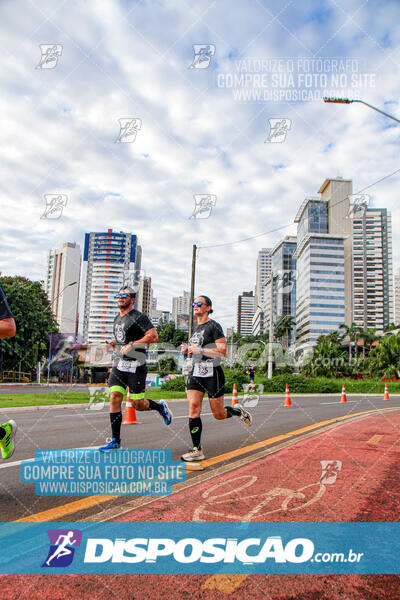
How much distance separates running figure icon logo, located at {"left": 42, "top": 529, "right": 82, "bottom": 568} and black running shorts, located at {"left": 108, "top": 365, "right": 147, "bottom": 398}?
2.45 metres

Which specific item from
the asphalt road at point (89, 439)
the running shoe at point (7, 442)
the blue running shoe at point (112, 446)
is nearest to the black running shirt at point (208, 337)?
the asphalt road at point (89, 439)

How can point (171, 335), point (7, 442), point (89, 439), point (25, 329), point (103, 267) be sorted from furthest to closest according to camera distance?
point (103, 267) → point (171, 335) → point (25, 329) → point (89, 439) → point (7, 442)

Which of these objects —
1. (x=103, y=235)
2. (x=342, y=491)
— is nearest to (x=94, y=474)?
(x=342, y=491)

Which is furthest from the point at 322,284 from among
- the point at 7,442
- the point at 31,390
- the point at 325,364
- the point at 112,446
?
the point at 7,442

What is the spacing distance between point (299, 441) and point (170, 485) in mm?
3035

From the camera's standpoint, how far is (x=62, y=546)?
7.79 ft

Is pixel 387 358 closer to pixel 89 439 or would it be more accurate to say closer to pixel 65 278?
pixel 89 439

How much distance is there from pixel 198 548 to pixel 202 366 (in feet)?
8.37

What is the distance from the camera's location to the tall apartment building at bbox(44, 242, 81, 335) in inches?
3745

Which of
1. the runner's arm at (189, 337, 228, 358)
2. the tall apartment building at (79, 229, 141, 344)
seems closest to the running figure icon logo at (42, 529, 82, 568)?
the runner's arm at (189, 337, 228, 358)

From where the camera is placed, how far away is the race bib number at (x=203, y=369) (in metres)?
4.84

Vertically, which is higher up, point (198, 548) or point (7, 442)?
point (7, 442)

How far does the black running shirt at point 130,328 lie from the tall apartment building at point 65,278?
86.6m

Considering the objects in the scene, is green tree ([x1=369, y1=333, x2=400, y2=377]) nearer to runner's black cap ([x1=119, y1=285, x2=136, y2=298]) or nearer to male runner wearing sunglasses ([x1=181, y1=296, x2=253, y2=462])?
male runner wearing sunglasses ([x1=181, y1=296, x2=253, y2=462])
